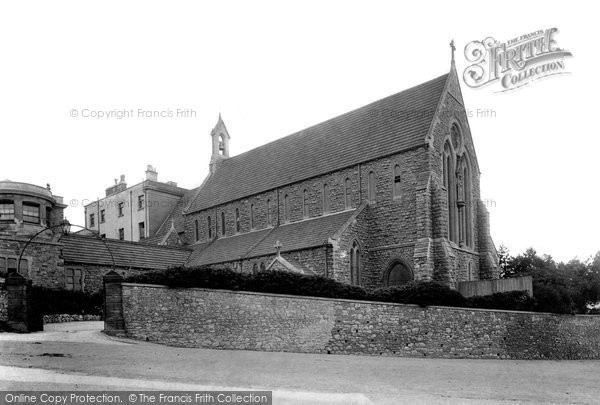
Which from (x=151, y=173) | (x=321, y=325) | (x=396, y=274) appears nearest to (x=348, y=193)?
(x=396, y=274)

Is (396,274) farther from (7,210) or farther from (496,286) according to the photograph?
(7,210)

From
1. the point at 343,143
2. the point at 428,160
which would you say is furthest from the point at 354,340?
the point at 343,143

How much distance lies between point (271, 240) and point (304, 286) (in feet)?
44.1

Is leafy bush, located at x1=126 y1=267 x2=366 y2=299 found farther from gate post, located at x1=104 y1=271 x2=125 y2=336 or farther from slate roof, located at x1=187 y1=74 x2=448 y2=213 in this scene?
slate roof, located at x1=187 y1=74 x2=448 y2=213

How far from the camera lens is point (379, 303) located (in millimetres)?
24484

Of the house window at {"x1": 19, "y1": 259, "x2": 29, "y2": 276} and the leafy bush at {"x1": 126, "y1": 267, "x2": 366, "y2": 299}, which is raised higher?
the house window at {"x1": 19, "y1": 259, "x2": 29, "y2": 276}

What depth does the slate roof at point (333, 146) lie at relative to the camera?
34.3 meters

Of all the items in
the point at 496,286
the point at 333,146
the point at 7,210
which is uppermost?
the point at 333,146

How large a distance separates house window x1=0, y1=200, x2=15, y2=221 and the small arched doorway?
20251mm

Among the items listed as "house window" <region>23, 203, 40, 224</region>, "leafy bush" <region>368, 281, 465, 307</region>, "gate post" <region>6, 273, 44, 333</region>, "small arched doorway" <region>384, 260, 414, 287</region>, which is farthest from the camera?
"small arched doorway" <region>384, 260, 414, 287</region>

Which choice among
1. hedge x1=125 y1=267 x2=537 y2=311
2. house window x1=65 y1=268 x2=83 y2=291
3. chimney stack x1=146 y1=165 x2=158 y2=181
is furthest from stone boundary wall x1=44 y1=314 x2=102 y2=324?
chimney stack x1=146 y1=165 x2=158 y2=181

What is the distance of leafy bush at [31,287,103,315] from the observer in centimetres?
2819

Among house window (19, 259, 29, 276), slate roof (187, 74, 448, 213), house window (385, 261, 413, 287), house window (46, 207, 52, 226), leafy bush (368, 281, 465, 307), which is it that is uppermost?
slate roof (187, 74, 448, 213)

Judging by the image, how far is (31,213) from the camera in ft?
104
